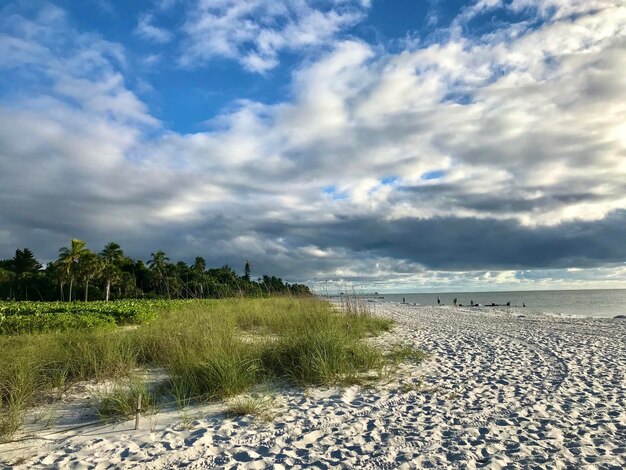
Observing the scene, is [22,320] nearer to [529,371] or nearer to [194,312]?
[194,312]

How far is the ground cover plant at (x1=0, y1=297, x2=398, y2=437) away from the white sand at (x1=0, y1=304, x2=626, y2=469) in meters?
0.48

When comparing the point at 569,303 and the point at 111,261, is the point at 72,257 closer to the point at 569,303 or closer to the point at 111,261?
the point at 111,261

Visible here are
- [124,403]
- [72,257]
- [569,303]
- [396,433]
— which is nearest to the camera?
[396,433]

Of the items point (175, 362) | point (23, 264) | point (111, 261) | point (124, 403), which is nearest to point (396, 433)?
point (124, 403)

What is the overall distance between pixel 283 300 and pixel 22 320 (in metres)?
8.38

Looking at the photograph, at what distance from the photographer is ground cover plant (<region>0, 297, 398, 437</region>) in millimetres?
6152

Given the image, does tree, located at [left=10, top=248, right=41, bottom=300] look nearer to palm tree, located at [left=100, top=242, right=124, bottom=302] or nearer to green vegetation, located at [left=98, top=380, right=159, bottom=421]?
palm tree, located at [left=100, top=242, right=124, bottom=302]

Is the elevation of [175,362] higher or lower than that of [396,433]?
higher

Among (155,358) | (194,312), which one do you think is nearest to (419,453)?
(155,358)

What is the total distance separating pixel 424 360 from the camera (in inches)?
371

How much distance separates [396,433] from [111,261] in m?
58.3

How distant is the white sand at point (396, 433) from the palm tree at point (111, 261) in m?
51.9

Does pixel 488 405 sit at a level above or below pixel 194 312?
below

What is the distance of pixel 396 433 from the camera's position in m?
5.22
